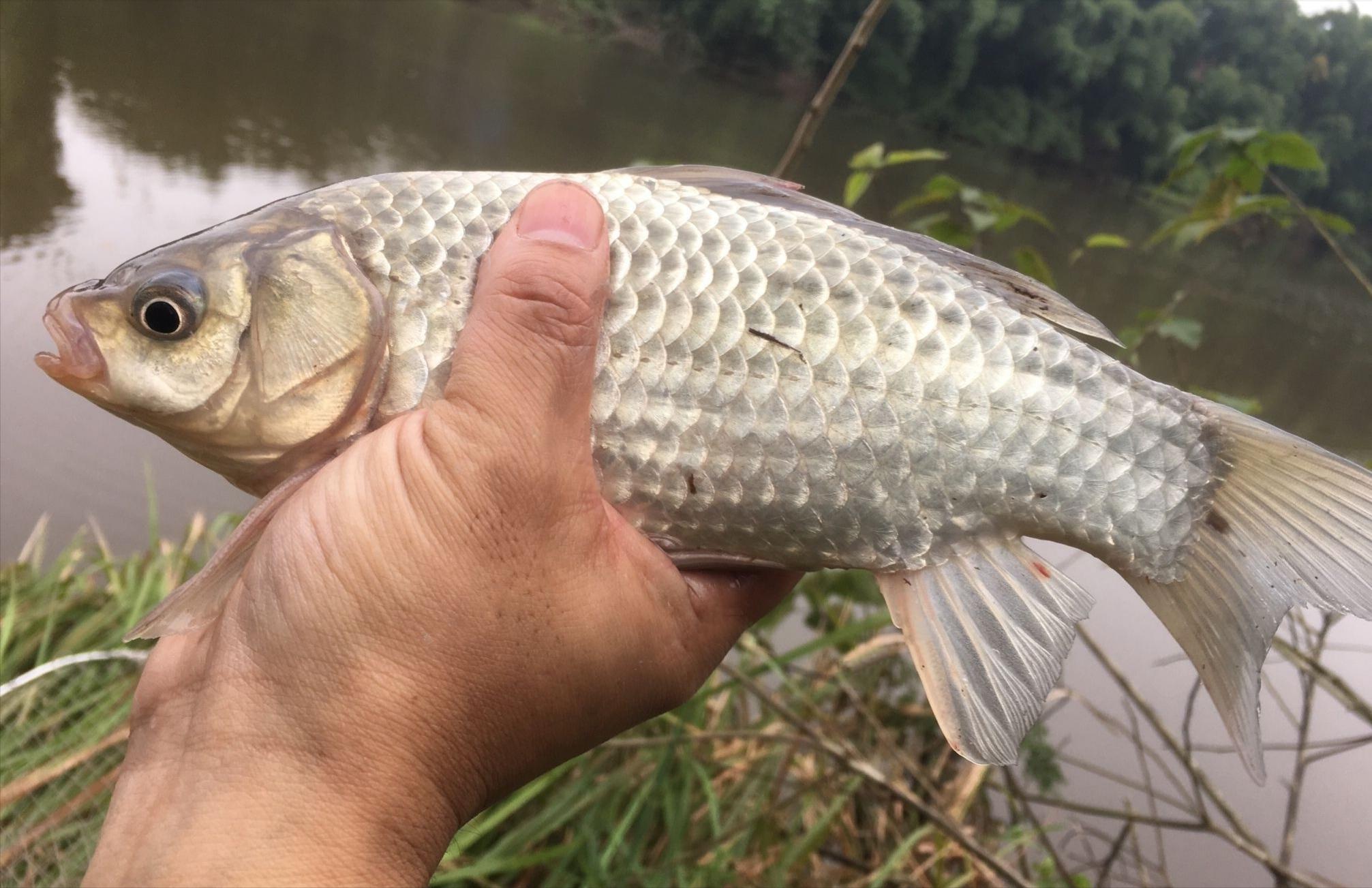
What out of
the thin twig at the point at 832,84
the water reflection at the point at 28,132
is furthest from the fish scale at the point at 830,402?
the water reflection at the point at 28,132

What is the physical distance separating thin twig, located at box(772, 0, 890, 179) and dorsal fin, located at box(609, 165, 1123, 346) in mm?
660

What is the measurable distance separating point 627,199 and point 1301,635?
18.9ft

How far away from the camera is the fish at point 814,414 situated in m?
1.38

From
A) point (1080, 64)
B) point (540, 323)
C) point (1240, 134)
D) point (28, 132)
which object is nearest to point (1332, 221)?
point (1240, 134)

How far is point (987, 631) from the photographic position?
1.47 metres

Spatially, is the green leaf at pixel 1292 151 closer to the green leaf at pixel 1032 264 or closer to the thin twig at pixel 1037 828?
the green leaf at pixel 1032 264

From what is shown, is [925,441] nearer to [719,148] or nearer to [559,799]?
[559,799]

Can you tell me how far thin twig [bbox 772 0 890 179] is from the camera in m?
2.27

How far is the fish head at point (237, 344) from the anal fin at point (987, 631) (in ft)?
3.61

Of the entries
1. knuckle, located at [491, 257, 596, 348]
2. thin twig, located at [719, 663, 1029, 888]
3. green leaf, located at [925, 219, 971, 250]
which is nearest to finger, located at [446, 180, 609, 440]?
knuckle, located at [491, 257, 596, 348]

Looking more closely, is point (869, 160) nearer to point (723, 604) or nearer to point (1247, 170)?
point (1247, 170)

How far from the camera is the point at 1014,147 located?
3688cm

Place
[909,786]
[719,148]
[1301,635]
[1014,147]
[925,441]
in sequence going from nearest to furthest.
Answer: [925,441] → [909,786] → [1301,635] → [719,148] → [1014,147]

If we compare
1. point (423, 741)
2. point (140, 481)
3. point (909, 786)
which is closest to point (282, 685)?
point (423, 741)
